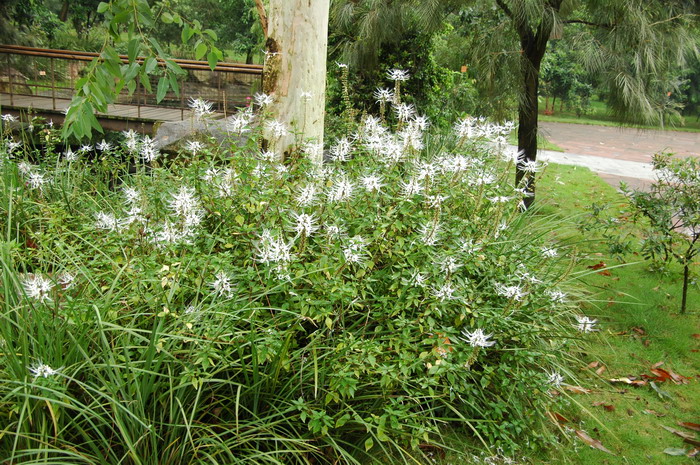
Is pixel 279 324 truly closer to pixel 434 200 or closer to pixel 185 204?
pixel 185 204

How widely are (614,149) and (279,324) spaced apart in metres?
15.2

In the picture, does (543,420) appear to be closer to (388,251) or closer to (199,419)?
(388,251)

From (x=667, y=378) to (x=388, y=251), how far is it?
91.9 inches

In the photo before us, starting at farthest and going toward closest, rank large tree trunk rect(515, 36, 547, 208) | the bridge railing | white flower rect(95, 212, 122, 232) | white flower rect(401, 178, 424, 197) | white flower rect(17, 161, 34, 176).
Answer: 1. the bridge railing
2. large tree trunk rect(515, 36, 547, 208)
3. white flower rect(17, 161, 34, 176)
4. white flower rect(95, 212, 122, 232)
5. white flower rect(401, 178, 424, 197)

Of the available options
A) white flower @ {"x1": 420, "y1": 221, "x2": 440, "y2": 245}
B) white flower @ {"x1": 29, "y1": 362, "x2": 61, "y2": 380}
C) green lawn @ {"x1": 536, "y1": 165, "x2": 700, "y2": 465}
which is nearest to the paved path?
green lawn @ {"x1": 536, "y1": 165, "x2": 700, "y2": 465}

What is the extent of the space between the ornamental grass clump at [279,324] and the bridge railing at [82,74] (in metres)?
5.83

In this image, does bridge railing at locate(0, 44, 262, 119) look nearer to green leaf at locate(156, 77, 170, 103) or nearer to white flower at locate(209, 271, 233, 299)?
green leaf at locate(156, 77, 170, 103)

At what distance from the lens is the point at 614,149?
1542 centimetres

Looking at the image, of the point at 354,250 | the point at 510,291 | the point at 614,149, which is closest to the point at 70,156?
the point at 354,250

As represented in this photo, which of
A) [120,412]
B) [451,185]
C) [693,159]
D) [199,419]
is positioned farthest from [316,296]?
[693,159]

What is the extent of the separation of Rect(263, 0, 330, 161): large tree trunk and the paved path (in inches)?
155

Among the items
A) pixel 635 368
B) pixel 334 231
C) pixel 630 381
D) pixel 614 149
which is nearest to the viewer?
pixel 334 231

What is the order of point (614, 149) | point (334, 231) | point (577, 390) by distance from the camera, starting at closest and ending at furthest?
point (334, 231)
point (577, 390)
point (614, 149)

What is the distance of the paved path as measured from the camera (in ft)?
36.3
